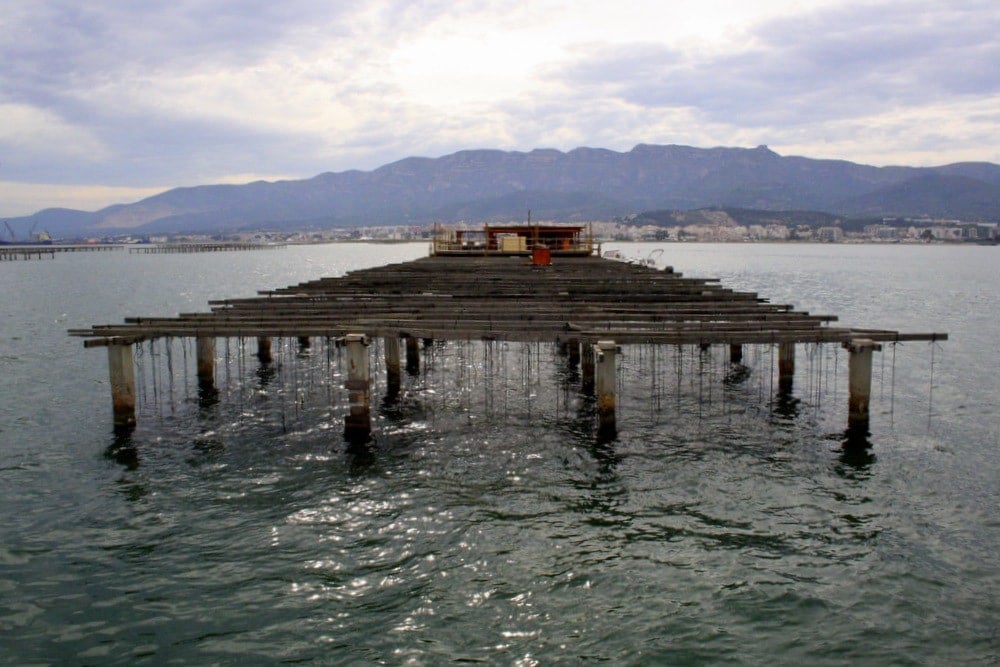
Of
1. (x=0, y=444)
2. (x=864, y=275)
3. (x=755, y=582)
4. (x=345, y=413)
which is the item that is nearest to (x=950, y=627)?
(x=755, y=582)

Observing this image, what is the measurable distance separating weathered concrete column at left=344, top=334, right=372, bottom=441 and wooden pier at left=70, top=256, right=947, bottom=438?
28 mm

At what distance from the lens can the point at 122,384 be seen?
2064cm

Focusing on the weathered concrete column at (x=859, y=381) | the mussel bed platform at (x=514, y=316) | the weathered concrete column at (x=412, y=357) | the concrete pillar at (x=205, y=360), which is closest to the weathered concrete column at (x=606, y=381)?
the mussel bed platform at (x=514, y=316)

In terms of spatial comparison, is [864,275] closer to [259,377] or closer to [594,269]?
[594,269]

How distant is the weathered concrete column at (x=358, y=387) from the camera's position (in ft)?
63.6

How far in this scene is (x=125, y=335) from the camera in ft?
68.0

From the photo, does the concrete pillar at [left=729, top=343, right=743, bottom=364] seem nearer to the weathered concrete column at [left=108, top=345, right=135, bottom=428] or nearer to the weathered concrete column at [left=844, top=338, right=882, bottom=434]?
the weathered concrete column at [left=844, top=338, right=882, bottom=434]

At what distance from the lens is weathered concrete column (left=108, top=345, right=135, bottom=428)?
20000mm

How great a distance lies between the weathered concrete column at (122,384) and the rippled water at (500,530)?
77 centimetres

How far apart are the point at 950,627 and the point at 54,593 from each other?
14127 mm

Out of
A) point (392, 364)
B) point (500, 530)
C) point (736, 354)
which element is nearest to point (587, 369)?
point (392, 364)

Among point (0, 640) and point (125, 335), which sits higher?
point (125, 335)

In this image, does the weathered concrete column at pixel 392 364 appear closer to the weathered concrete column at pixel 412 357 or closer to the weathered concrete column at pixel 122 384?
the weathered concrete column at pixel 412 357

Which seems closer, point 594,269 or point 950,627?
point 950,627
